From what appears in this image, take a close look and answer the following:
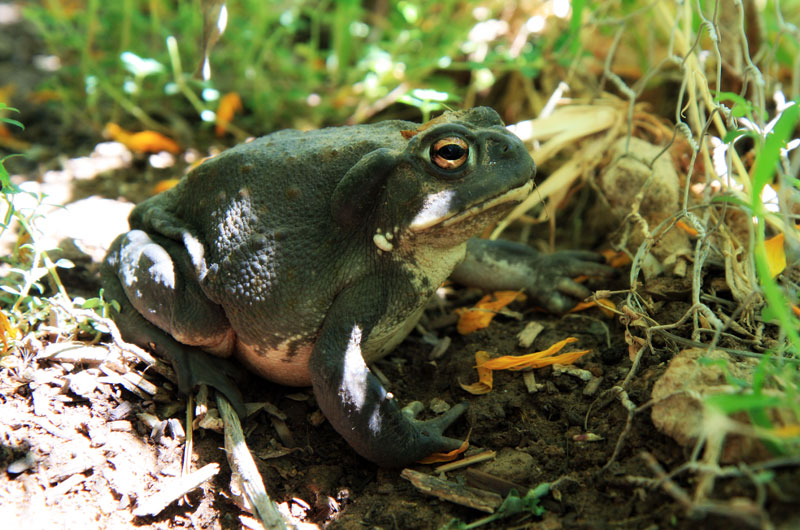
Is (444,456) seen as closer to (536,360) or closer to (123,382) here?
(536,360)

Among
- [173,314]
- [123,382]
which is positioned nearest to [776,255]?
[173,314]

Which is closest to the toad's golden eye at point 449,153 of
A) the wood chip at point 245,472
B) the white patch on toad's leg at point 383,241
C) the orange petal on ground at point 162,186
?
the white patch on toad's leg at point 383,241

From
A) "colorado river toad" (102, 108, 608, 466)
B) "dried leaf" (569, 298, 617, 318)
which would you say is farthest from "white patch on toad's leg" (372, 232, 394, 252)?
"dried leaf" (569, 298, 617, 318)

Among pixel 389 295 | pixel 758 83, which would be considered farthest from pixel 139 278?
pixel 758 83

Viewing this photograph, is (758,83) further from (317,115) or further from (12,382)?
(12,382)

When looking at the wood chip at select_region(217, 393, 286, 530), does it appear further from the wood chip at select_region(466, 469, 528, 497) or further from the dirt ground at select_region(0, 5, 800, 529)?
the wood chip at select_region(466, 469, 528, 497)

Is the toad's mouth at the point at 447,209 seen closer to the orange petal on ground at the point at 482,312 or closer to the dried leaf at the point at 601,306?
the dried leaf at the point at 601,306
